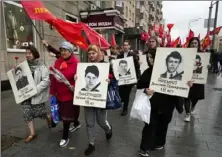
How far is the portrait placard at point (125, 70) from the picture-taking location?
5242 millimetres

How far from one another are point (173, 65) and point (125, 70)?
2434 mm

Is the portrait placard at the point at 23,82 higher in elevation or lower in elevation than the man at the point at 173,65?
lower

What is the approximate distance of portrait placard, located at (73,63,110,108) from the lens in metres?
3.15

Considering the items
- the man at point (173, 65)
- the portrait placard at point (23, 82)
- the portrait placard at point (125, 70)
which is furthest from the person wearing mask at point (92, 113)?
the portrait placard at point (125, 70)

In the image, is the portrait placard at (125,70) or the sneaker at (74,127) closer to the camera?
the sneaker at (74,127)

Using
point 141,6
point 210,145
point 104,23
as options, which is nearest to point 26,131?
point 210,145

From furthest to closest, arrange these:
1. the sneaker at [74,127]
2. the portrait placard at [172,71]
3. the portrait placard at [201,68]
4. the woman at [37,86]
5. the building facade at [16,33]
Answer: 1. the building facade at [16,33]
2. the portrait placard at [201,68]
3. the sneaker at [74,127]
4. the woman at [37,86]
5. the portrait placard at [172,71]

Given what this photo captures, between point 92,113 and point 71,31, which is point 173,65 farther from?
point 71,31

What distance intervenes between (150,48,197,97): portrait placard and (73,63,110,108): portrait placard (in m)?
0.74

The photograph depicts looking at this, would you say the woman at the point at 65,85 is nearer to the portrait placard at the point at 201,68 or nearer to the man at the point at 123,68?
the man at the point at 123,68

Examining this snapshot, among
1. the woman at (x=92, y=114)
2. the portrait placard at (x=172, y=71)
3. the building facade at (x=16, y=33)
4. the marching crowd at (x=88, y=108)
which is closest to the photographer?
the portrait placard at (x=172, y=71)

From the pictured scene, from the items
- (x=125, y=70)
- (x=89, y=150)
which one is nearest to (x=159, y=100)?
(x=89, y=150)

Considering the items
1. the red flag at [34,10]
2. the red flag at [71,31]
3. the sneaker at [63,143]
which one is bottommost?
the sneaker at [63,143]

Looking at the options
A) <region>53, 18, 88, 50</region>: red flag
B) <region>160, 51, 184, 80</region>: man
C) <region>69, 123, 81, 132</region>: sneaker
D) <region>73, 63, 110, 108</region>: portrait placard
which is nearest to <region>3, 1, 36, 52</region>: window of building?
<region>53, 18, 88, 50</region>: red flag
